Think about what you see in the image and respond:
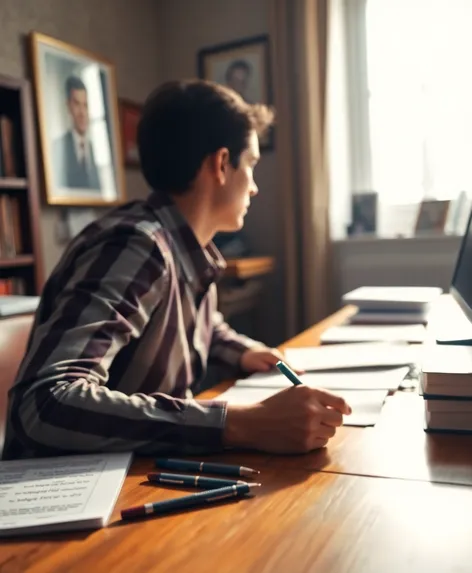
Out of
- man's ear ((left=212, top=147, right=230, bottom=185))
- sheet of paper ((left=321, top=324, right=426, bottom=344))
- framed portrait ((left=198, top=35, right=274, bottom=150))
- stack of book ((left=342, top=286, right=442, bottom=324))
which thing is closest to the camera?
man's ear ((left=212, top=147, right=230, bottom=185))

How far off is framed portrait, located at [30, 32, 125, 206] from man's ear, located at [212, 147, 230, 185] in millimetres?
1405

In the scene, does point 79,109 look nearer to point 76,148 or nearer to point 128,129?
point 76,148

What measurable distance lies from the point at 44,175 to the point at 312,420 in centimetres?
199

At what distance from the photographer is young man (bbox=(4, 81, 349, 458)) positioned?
2.43ft

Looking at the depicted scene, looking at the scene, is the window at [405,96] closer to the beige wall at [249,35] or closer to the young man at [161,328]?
the beige wall at [249,35]

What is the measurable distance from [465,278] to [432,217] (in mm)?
1516

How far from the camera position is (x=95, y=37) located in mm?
2725

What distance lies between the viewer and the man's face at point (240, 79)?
113 inches

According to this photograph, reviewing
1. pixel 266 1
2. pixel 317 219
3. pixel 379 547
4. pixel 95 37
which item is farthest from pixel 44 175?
pixel 379 547

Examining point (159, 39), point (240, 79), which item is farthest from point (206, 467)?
point (159, 39)

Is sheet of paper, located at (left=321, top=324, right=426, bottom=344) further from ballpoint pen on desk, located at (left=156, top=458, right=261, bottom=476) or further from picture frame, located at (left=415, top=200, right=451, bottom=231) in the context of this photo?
picture frame, located at (left=415, top=200, right=451, bottom=231)

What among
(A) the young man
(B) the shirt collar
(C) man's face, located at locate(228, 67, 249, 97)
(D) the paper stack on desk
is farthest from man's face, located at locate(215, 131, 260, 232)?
(C) man's face, located at locate(228, 67, 249, 97)

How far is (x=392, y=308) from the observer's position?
1.61 metres

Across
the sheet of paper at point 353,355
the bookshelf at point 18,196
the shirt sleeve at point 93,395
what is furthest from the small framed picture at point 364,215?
the shirt sleeve at point 93,395
